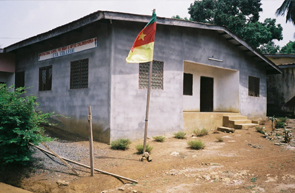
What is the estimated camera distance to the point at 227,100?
528 inches

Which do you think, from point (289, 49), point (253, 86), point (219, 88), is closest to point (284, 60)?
point (253, 86)

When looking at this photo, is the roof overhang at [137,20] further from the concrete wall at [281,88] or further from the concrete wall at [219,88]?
the concrete wall at [219,88]

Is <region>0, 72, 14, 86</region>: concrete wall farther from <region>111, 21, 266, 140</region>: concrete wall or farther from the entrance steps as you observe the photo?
the entrance steps

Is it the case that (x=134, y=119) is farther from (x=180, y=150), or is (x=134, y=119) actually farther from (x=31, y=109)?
(x=31, y=109)

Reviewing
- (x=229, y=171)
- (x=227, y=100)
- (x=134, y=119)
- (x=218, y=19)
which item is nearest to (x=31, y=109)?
(x=134, y=119)

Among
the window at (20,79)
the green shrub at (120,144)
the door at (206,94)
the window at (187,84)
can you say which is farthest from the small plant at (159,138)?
the window at (20,79)

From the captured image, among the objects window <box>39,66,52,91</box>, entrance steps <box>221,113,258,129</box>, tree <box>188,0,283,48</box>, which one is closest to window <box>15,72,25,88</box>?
window <box>39,66,52,91</box>

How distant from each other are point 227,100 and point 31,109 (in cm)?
1009

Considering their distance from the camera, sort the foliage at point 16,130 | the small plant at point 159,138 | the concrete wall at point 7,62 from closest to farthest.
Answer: the foliage at point 16,130, the small plant at point 159,138, the concrete wall at point 7,62

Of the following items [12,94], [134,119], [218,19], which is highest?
[218,19]

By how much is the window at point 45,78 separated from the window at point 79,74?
1814 mm

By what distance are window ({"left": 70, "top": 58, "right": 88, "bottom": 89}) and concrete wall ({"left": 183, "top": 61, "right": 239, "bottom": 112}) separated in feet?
16.2

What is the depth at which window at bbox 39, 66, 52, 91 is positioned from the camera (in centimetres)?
1134

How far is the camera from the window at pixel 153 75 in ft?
30.2
